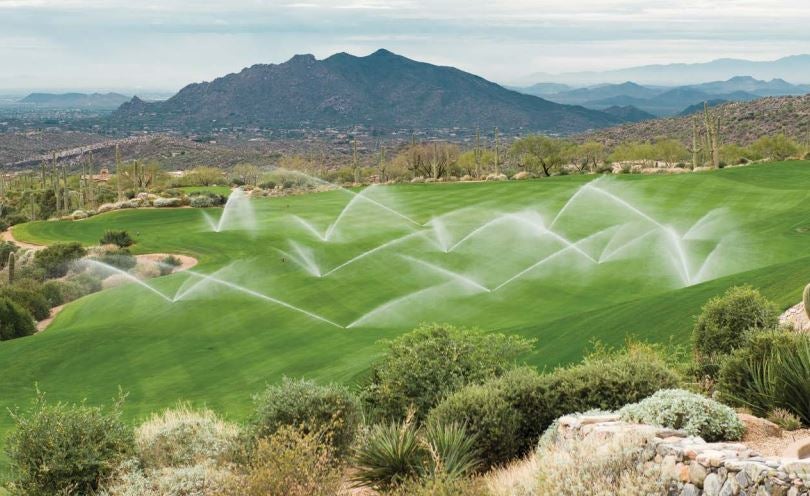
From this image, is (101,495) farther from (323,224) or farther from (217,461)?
(323,224)

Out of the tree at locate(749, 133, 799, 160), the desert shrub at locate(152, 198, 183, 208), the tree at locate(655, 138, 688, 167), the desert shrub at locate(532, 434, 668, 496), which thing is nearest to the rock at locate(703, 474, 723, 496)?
the desert shrub at locate(532, 434, 668, 496)

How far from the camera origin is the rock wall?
8164 millimetres

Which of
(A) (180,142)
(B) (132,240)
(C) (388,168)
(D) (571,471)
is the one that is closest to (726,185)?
(B) (132,240)

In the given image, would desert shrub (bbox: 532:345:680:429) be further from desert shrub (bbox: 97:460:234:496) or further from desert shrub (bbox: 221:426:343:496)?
desert shrub (bbox: 97:460:234:496)

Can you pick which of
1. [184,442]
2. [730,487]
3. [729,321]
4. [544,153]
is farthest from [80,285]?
[544,153]

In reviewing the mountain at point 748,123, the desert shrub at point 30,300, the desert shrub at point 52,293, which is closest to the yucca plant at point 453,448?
the desert shrub at point 30,300

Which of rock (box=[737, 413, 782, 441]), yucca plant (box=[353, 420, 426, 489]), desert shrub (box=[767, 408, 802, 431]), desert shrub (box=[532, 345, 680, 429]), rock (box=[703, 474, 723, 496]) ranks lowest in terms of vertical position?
yucca plant (box=[353, 420, 426, 489])

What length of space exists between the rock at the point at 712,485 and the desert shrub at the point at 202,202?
62.1 m

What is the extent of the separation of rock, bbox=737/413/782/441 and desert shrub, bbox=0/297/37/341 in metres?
28.2

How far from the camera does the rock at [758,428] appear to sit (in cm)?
1140

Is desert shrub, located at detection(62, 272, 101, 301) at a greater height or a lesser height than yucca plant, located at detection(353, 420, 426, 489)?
lesser

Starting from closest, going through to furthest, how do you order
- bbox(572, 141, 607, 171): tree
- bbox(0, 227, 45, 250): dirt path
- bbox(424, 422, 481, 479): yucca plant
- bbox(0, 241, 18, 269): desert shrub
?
bbox(424, 422, 481, 479): yucca plant
bbox(0, 241, 18, 269): desert shrub
bbox(0, 227, 45, 250): dirt path
bbox(572, 141, 607, 171): tree

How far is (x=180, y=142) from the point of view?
7436 inches

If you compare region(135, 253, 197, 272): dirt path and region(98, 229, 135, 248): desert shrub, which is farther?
region(98, 229, 135, 248): desert shrub
